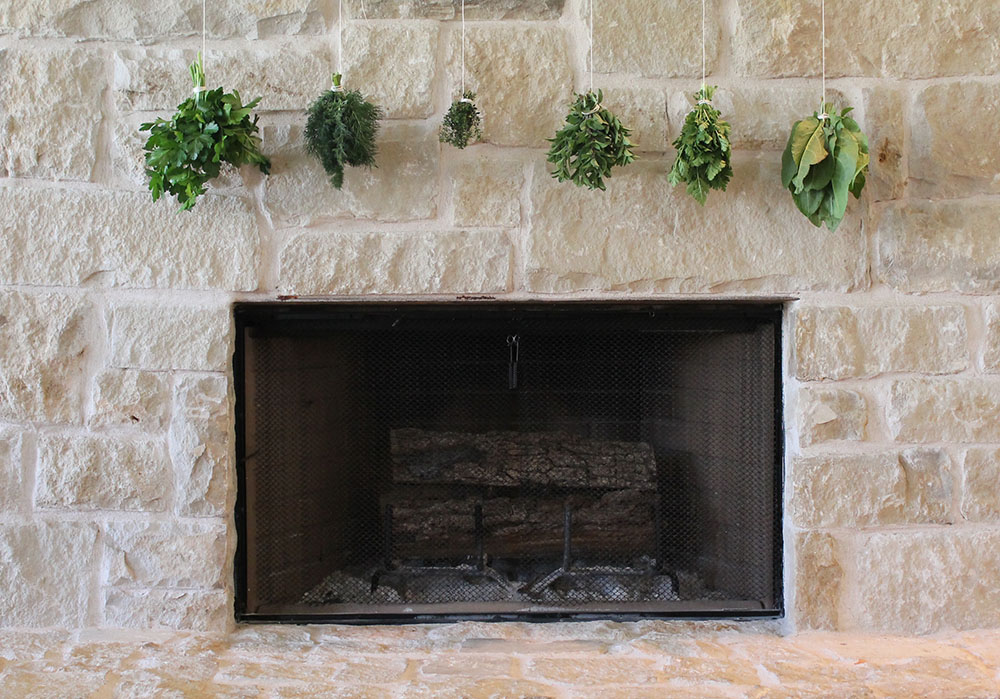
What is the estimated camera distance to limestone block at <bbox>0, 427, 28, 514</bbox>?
62.5 inches

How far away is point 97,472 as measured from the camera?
5.21 feet

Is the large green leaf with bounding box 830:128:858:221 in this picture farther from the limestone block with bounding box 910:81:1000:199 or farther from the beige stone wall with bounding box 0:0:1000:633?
the limestone block with bounding box 910:81:1000:199

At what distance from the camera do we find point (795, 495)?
1.62m

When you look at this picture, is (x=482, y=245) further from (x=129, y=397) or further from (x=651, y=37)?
(x=129, y=397)

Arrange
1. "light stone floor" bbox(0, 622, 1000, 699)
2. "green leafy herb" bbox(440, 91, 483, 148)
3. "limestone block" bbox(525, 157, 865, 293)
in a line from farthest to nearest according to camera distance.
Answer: "limestone block" bbox(525, 157, 865, 293) → "green leafy herb" bbox(440, 91, 483, 148) → "light stone floor" bbox(0, 622, 1000, 699)

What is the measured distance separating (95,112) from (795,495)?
163cm

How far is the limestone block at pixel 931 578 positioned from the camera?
161 centimetres

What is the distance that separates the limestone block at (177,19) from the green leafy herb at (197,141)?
6.5 inches

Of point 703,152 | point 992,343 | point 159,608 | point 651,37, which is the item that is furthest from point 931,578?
point 159,608

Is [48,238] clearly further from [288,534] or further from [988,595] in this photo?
[988,595]

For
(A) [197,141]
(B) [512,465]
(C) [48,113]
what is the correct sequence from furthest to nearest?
(B) [512,465] < (C) [48,113] < (A) [197,141]

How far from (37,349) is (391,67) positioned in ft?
3.00

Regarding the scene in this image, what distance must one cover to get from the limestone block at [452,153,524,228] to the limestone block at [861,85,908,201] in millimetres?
718

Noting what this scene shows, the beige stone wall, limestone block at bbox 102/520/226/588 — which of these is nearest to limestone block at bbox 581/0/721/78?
the beige stone wall
